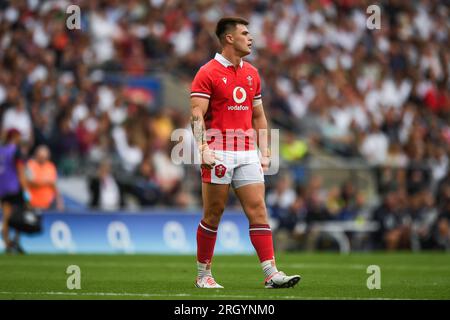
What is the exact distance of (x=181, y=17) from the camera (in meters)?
26.8

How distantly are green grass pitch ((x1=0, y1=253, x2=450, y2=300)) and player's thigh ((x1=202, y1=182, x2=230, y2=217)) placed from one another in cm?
82

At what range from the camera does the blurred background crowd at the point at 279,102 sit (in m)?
22.4

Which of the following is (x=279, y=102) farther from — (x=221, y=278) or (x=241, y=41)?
(x=241, y=41)

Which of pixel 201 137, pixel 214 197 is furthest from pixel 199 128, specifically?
pixel 214 197

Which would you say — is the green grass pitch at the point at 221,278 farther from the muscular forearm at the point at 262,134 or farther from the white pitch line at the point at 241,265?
the muscular forearm at the point at 262,134

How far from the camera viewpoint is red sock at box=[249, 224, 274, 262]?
10.6 m

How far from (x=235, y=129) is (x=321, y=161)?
1424 cm

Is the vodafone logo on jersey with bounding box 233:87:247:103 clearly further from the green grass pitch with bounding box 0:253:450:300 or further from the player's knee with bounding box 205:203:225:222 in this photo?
the green grass pitch with bounding box 0:253:450:300

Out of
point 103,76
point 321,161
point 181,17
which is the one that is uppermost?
point 181,17

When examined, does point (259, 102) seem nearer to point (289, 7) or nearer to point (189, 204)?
point (189, 204)

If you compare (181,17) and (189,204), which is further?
(181,17)

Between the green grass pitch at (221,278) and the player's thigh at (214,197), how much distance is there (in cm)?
82

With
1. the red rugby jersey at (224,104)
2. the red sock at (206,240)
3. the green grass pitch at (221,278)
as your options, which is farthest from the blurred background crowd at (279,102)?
the red rugby jersey at (224,104)
